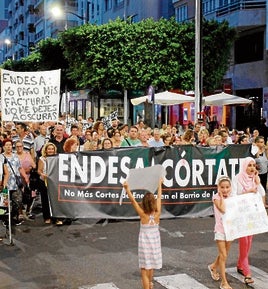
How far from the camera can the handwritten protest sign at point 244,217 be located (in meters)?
6.59

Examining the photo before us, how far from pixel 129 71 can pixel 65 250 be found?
19.6 meters

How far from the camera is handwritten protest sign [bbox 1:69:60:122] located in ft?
→ 40.0

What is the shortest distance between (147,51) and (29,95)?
14963 millimetres

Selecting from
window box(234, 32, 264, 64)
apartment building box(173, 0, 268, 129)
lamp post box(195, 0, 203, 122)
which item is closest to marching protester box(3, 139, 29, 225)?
lamp post box(195, 0, 203, 122)

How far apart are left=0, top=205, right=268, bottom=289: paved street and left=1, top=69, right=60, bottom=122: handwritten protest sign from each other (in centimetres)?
282

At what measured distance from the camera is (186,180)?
10445mm

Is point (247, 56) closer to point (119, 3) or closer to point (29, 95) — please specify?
point (119, 3)

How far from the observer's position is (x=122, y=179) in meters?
10.1

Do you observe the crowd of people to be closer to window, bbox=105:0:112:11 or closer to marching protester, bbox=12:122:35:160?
marching protester, bbox=12:122:35:160

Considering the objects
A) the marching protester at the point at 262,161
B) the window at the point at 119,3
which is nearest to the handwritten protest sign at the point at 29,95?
the marching protester at the point at 262,161

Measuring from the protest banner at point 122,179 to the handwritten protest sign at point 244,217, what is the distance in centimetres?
357

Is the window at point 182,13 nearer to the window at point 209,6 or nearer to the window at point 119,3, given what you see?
the window at point 209,6

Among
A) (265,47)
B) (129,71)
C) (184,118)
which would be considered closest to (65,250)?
(129,71)

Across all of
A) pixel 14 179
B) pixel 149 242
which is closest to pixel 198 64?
pixel 14 179
